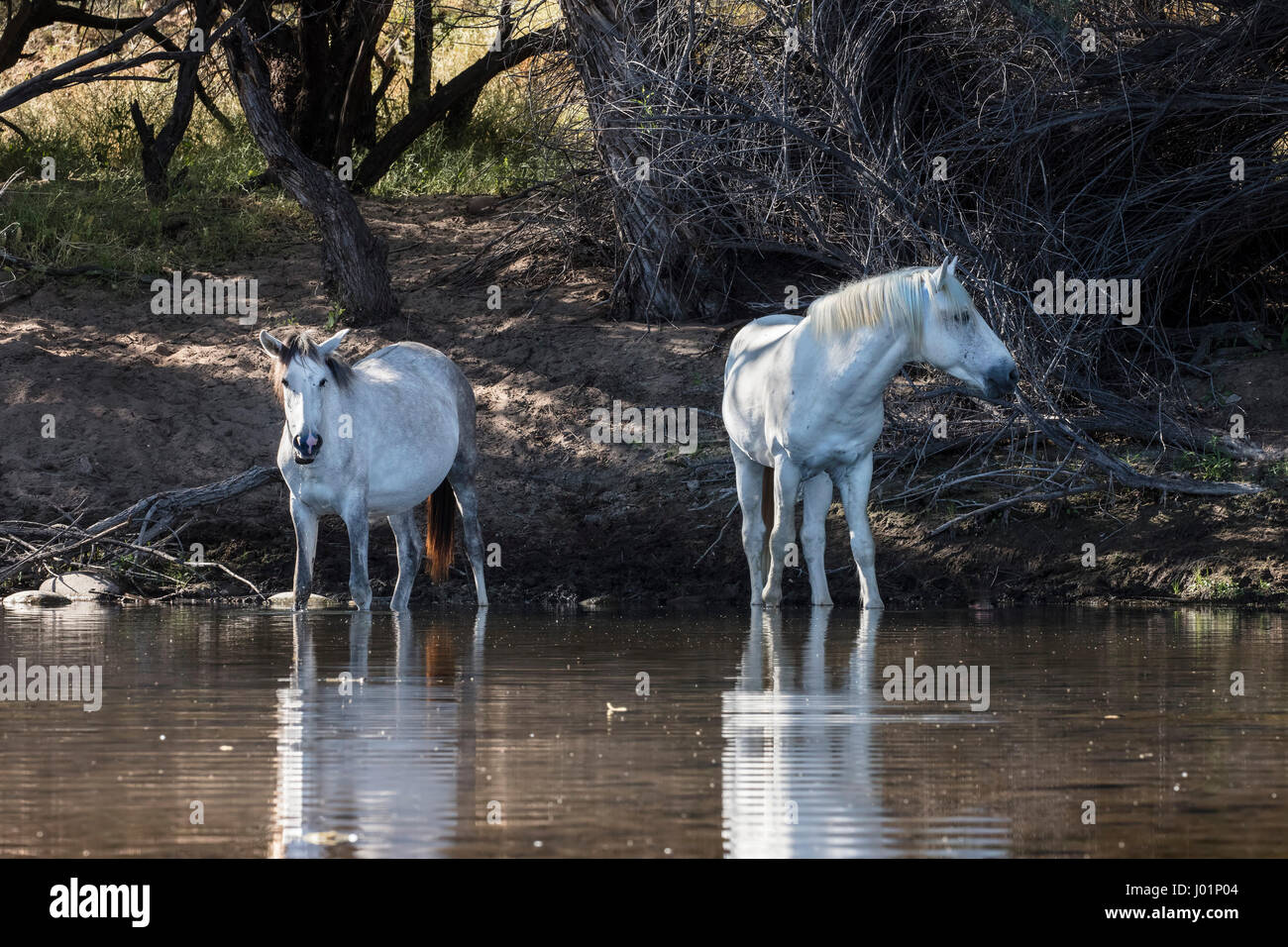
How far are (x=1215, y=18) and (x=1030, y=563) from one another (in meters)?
5.43

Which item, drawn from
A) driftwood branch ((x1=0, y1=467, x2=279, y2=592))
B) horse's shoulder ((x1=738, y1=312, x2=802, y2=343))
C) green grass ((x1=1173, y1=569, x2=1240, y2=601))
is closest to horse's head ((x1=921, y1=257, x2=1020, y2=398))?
horse's shoulder ((x1=738, y1=312, x2=802, y2=343))

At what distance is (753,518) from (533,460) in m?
3.42

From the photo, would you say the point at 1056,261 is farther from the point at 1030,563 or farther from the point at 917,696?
the point at 917,696

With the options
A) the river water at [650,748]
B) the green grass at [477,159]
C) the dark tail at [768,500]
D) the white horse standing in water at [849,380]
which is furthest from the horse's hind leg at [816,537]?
the green grass at [477,159]

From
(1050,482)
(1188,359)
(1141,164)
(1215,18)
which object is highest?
(1215,18)

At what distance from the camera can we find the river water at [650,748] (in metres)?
4.18

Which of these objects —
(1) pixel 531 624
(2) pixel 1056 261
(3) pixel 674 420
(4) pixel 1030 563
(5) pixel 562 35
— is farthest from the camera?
(5) pixel 562 35

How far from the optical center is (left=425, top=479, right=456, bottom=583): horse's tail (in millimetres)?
12375

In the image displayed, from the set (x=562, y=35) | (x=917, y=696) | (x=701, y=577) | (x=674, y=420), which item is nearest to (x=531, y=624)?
(x=701, y=577)

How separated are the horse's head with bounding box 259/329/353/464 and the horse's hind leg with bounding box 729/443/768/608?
2971 millimetres

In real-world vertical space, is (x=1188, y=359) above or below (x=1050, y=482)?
above

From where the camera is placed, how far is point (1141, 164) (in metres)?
15.1

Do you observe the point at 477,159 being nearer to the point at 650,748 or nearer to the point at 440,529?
the point at 440,529

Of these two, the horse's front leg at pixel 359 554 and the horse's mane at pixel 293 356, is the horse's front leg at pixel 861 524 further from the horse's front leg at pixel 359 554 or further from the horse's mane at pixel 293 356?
the horse's mane at pixel 293 356
